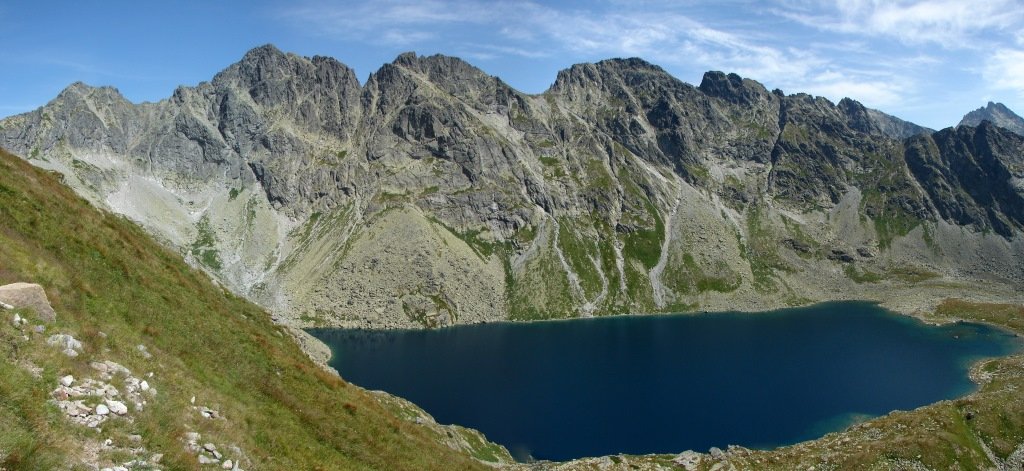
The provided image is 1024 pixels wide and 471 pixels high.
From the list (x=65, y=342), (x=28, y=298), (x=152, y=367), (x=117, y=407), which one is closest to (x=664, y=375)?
(x=152, y=367)

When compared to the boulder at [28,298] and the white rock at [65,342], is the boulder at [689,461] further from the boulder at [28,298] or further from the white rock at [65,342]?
the boulder at [28,298]

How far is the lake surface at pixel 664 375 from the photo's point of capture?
81.0m

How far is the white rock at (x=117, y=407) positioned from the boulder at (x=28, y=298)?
4.24 meters

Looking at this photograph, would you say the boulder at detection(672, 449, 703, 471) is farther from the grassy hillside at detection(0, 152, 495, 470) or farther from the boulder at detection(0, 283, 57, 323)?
the boulder at detection(0, 283, 57, 323)

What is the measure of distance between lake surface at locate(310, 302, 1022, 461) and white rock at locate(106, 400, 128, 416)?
62459 mm

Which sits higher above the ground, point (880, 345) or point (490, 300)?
point (490, 300)

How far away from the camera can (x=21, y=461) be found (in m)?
11.0

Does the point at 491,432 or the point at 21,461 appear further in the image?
the point at 491,432

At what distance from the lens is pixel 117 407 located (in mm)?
14703

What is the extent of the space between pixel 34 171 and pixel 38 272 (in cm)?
1970

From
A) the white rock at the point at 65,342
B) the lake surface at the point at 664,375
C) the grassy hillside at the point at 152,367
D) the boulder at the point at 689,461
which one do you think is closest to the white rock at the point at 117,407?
the grassy hillside at the point at 152,367

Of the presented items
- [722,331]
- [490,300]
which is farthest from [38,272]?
[490,300]

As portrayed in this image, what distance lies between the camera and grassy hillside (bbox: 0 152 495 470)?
13219 millimetres

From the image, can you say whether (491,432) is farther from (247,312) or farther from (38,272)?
(38,272)
